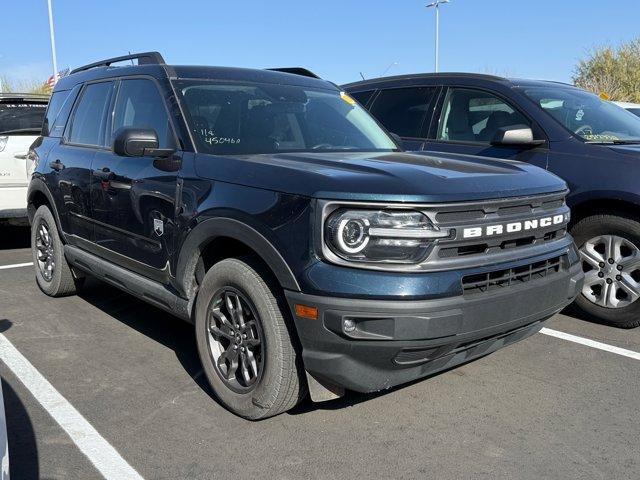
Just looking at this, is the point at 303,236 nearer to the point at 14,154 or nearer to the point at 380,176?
the point at 380,176

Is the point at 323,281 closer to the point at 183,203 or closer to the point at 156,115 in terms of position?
the point at 183,203

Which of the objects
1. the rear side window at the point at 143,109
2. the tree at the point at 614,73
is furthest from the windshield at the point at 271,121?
A: the tree at the point at 614,73

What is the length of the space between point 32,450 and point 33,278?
384 cm

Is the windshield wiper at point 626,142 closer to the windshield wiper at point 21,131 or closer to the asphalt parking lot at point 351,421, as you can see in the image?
the asphalt parking lot at point 351,421

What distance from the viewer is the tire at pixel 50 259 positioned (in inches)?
209

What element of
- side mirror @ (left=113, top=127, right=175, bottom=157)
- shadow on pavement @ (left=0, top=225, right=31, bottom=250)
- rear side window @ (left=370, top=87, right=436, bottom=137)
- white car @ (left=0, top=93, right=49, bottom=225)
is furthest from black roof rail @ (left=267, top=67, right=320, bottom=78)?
shadow on pavement @ (left=0, top=225, right=31, bottom=250)

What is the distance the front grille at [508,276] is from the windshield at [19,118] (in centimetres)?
645

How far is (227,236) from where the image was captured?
3.18 m

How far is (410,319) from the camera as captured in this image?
263cm

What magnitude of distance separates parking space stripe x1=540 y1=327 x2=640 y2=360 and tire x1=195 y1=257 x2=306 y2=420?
2326 mm

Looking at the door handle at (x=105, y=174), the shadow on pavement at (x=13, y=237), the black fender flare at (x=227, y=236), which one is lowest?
the shadow on pavement at (x=13, y=237)

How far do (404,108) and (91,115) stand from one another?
9.34ft

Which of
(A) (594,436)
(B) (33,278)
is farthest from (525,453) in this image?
(B) (33,278)

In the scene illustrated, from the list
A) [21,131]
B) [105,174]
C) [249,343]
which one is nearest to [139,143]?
[105,174]
